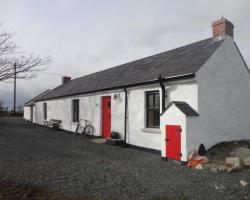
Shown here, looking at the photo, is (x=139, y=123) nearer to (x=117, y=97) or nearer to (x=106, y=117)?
(x=117, y=97)

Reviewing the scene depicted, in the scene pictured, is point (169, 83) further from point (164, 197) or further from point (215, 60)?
point (164, 197)

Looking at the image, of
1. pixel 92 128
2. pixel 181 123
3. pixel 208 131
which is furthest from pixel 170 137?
pixel 92 128

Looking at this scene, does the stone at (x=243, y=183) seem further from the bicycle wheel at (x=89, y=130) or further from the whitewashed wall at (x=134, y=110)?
the bicycle wheel at (x=89, y=130)

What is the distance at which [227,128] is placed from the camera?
34.4ft

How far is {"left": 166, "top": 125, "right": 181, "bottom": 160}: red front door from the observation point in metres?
8.80

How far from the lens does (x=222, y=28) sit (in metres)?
11.2

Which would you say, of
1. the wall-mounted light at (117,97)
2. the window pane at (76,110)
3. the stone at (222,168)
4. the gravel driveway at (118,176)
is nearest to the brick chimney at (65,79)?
the window pane at (76,110)

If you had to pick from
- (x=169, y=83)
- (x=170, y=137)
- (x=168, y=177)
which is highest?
(x=169, y=83)

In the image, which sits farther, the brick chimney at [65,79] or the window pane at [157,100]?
the brick chimney at [65,79]

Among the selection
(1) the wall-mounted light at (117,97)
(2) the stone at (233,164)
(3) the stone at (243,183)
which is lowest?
(3) the stone at (243,183)

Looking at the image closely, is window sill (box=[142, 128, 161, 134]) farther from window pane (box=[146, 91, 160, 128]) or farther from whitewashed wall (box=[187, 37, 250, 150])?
whitewashed wall (box=[187, 37, 250, 150])

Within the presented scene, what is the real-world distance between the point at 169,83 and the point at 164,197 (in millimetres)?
5810

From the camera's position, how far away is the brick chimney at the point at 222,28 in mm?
11094

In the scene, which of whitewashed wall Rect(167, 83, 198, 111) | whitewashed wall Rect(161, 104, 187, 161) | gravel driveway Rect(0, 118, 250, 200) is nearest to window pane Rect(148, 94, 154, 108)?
whitewashed wall Rect(167, 83, 198, 111)
